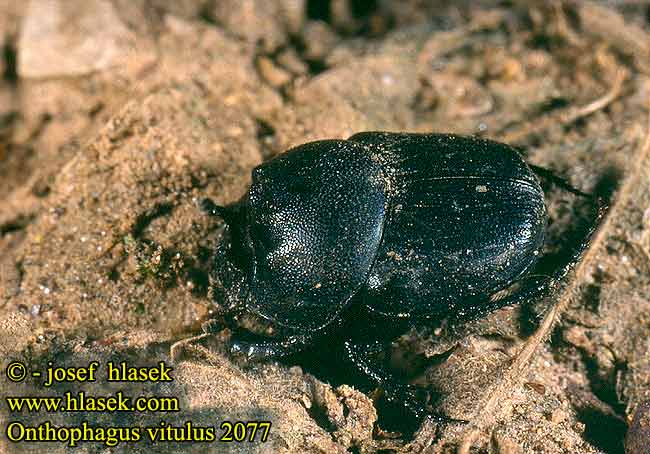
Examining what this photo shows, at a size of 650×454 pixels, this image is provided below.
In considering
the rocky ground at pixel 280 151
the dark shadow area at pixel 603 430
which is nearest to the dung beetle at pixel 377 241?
the rocky ground at pixel 280 151

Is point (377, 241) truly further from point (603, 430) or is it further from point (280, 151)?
point (603, 430)

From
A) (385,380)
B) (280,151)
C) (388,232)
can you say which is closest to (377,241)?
(388,232)

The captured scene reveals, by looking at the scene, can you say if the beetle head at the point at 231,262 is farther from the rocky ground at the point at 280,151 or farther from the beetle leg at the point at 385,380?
the beetle leg at the point at 385,380

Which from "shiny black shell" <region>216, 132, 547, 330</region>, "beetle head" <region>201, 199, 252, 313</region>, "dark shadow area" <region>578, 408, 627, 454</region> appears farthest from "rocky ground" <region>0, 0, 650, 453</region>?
"shiny black shell" <region>216, 132, 547, 330</region>

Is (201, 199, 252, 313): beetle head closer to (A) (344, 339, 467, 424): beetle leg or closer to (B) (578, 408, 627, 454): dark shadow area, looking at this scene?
(A) (344, 339, 467, 424): beetle leg

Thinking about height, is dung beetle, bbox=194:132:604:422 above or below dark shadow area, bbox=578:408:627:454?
above

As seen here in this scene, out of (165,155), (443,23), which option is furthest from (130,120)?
(443,23)

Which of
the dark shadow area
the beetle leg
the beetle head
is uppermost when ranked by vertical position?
the beetle head
